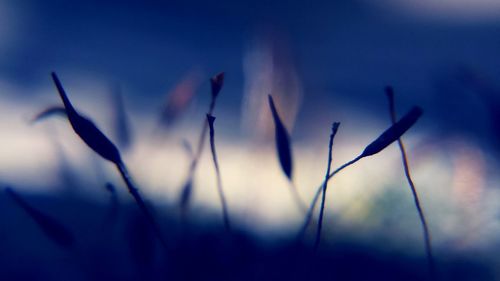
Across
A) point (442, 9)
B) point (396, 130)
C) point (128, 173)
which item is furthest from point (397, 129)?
point (442, 9)

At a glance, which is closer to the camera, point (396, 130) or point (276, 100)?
point (396, 130)

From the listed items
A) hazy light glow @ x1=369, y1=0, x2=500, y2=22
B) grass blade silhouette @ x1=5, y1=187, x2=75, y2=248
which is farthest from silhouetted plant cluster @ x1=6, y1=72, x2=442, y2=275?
hazy light glow @ x1=369, y1=0, x2=500, y2=22

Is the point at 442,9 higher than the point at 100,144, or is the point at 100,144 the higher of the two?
the point at 442,9

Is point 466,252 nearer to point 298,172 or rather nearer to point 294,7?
point 298,172

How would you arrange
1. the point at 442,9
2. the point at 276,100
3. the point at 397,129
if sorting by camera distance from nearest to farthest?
the point at 397,129 < the point at 276,100 < the point at 442,9

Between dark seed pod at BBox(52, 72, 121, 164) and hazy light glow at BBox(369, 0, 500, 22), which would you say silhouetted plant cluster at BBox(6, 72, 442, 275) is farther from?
hazy light glow at BBox(369, 0, 500, 22)

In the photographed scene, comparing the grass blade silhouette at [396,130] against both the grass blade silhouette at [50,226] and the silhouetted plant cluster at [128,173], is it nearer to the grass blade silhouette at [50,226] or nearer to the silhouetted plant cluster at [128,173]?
the silhouetted plant cluster at [128,173]

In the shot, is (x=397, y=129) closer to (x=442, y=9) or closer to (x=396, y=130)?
(x=396, y=130)
